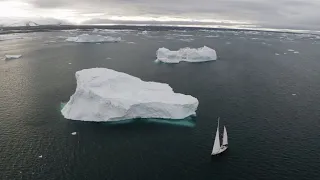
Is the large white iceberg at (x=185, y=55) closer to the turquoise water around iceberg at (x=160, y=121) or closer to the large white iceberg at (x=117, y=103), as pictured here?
the large white iceberg at (x=117, y=103)

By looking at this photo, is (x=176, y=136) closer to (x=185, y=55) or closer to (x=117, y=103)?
(x=117, y=103)

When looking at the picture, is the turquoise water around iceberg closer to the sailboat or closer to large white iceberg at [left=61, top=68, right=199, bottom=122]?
large white iceberg at [left=61, top=68, right=199, bottom=122]

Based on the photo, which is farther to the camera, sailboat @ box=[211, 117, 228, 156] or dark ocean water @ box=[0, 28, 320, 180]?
sailboat @ box=[211, 117, 228, 156]

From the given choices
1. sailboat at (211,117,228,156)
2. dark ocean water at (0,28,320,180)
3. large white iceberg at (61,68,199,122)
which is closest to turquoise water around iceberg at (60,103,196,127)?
large white iceberg at (61,68,199,122)

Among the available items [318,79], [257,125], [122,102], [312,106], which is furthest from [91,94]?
[318,79]

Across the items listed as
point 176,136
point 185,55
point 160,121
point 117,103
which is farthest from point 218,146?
point 185,55

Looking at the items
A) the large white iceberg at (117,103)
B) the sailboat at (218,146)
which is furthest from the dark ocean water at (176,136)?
the large white iceberg at (117,103)
